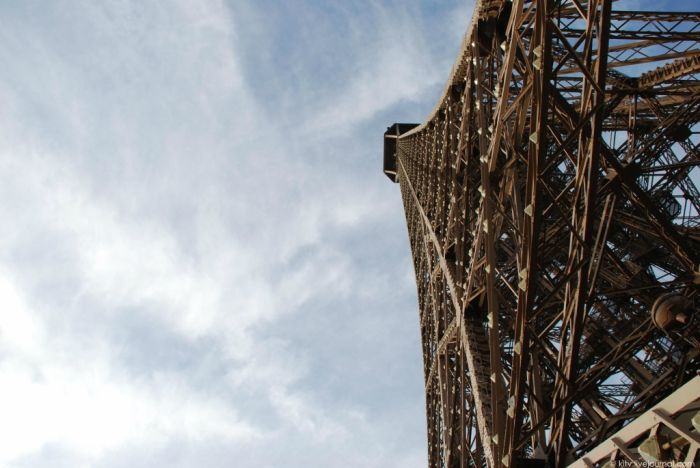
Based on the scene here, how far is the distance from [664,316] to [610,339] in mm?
11083

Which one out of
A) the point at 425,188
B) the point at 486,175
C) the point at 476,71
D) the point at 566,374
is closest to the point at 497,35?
the point at 476,71

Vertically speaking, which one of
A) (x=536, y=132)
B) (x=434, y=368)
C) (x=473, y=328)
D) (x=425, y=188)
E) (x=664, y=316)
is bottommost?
(x=664, y=316)

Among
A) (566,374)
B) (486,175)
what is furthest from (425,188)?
(566,374)

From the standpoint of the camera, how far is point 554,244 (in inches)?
476

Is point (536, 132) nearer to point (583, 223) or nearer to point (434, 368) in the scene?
point (583, 223)

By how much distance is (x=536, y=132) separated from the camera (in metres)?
8.92

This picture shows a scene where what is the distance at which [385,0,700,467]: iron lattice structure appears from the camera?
9133 millimetres

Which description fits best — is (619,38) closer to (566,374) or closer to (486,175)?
(486,175)

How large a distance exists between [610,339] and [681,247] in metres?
9.30

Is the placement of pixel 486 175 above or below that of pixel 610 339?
above

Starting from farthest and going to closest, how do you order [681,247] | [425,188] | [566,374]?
1. [425,188]
2. [681,247]
3. [566,374]

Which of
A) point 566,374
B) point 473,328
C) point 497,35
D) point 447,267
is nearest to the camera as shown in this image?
point 566,374

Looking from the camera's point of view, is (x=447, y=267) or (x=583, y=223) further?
(x=447, y=267)

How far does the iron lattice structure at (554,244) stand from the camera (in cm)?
913
